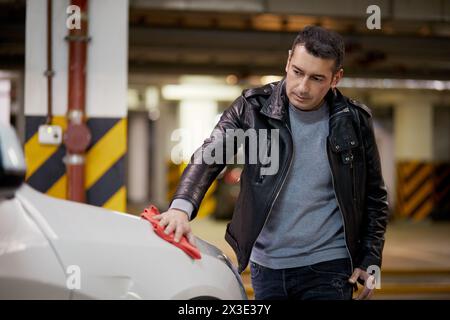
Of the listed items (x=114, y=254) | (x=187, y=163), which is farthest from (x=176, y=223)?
(x=187, y=163)

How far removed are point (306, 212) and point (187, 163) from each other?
3.29m

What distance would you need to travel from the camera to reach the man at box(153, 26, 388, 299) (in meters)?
2.68

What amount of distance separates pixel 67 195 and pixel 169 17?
4537 mm

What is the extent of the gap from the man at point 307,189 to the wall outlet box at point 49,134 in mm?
2234

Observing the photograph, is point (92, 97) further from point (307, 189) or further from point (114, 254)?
point (114, 254)

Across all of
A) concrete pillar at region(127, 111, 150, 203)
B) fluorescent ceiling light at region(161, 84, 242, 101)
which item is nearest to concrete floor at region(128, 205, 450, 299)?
fluorescent ceiling light at region(161, 84, 242, 101)

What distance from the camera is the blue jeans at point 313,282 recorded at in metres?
2.73

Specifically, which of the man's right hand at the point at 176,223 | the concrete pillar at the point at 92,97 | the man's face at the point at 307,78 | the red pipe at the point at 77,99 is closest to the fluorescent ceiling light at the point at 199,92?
the concrete pillar at the point at 92,97

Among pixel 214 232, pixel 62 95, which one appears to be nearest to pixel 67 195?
pixel 62 95

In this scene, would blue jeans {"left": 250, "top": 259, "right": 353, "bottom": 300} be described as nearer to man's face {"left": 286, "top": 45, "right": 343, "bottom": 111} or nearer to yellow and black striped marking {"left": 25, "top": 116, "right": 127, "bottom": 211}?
Result: man's face {"left": 286, "top": 45, "right": 343, "bottom": 111}

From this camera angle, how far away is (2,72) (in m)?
11.3

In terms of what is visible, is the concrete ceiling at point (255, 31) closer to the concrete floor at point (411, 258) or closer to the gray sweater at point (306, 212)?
the concrete floor at point (411, 258)

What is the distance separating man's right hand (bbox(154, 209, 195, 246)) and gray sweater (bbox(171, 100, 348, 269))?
0.36m
